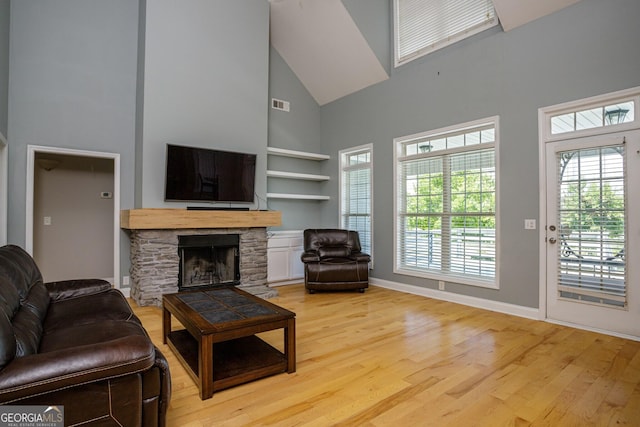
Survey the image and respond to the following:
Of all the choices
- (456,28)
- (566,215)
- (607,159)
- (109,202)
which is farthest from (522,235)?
(109,202)

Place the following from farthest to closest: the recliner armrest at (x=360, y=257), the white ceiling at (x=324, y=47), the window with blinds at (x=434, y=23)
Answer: the white ceiling at (x=324, y=47) < the recliner armrest at (x=360, y=257) < the window with blinds at (x=434, y=23)

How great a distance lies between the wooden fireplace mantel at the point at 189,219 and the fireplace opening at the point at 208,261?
0.75ft

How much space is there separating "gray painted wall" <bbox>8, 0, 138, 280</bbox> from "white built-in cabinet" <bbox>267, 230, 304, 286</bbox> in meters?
2.08

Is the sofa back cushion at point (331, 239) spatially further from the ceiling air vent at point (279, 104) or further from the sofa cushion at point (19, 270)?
the sofa cushion at point (19, 270)

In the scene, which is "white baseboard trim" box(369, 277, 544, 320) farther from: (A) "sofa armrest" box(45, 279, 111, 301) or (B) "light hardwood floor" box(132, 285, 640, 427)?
(A) "sofa armrest" box(45, 279, 111, 301)

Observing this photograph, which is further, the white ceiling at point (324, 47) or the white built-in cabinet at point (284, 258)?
the white built-in cabinet at point (284, 258)

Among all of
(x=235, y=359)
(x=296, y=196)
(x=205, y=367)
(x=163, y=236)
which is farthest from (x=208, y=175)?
(x=205, y=367)

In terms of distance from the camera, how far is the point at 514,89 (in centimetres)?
398

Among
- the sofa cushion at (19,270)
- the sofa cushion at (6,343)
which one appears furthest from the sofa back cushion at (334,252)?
the sofa cushion at (6,343)

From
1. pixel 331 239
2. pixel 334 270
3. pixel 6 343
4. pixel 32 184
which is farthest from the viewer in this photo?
pixel 331 239

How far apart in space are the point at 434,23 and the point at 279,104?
2825 mm

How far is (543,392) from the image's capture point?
2225 mm

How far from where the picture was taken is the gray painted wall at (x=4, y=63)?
371 cm

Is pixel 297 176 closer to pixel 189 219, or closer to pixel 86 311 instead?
pixel 189 219
